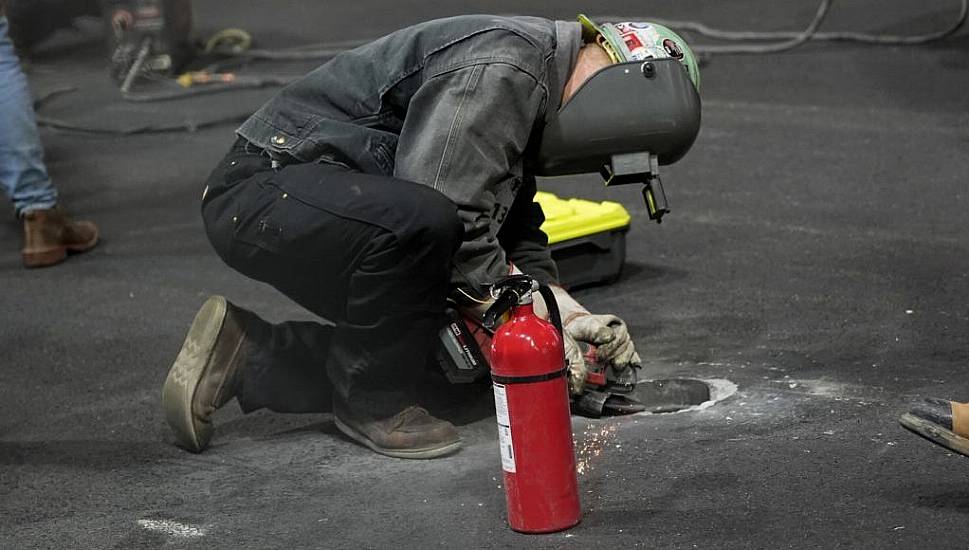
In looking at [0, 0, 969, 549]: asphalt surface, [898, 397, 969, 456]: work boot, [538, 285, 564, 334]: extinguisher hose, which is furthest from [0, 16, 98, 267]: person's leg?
[898, 397, 969, 456]: work boot

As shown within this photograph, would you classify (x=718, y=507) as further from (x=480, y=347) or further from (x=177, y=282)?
(x=177, y=282)

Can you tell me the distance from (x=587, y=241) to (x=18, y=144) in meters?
2.53

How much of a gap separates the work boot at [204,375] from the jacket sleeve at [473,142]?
27.9 inches

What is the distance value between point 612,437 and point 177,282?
2565 millimetres

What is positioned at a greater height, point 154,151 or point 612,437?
point 612,437

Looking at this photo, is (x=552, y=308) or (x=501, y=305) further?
(x=552, y=308)

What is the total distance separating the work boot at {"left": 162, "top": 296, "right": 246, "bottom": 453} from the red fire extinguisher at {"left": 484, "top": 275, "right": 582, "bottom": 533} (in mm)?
1104

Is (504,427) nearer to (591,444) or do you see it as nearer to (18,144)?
(591,444)

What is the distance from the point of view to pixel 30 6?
1057 centimetres

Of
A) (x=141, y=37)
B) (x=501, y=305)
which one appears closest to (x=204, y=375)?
(x=501, y=305)

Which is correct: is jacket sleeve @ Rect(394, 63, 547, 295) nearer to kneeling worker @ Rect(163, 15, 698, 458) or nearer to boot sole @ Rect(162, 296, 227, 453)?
kneeling worker @ Rect(163, 15, 698, 458)

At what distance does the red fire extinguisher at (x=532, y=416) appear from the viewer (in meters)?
2.71

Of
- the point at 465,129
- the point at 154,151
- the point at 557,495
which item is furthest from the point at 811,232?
the point at 154,151

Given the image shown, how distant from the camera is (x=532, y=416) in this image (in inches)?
107
